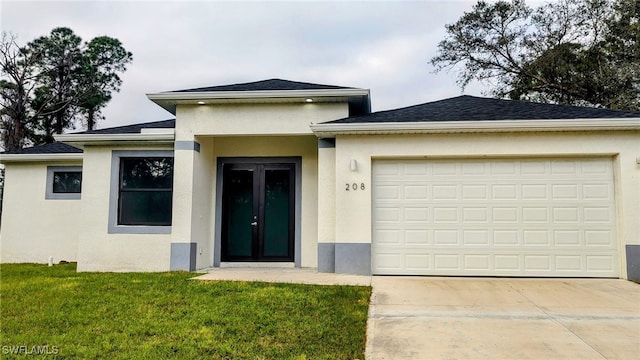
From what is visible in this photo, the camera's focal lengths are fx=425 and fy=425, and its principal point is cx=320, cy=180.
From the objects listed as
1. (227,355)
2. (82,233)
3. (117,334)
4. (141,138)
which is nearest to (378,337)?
(227,355)

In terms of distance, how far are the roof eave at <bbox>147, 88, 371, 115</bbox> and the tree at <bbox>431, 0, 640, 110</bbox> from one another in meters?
12.1

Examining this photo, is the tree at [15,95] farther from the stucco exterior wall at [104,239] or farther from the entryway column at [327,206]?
the entryway column at [327,206]

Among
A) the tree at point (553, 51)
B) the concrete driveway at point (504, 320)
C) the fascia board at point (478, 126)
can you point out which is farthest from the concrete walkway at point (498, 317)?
Result: the tree at point (553, 51)

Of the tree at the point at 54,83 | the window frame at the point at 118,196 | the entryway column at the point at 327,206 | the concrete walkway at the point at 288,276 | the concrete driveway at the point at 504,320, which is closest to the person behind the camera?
the concrete driveway at the point at 504,320

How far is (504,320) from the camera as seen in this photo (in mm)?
5227

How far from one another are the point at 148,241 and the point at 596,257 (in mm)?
9168

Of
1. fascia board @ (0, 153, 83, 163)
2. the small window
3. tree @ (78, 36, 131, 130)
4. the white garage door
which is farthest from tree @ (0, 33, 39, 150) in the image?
the white garage door

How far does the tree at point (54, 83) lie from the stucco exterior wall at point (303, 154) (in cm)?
2026

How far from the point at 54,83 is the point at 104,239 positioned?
22.3 m

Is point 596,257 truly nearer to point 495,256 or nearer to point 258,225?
point 495,256

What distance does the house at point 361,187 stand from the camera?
318 inches

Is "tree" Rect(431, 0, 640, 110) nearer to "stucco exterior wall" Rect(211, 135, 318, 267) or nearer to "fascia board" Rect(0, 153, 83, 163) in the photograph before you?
"stucco exterior wall" Rect(211, 135, 318, 267)

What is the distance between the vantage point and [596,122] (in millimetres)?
7828

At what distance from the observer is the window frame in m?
9.54
